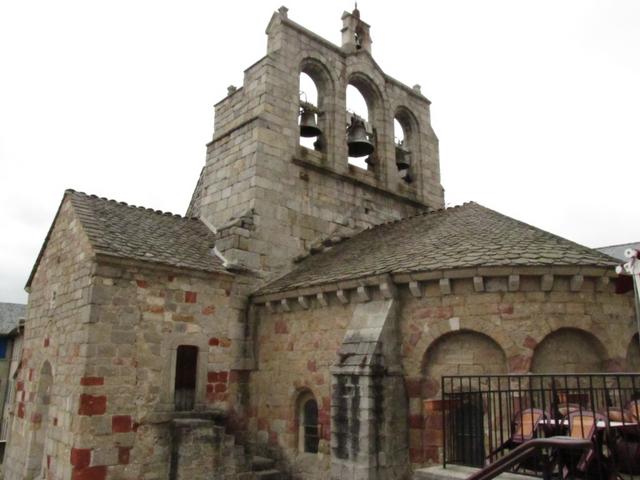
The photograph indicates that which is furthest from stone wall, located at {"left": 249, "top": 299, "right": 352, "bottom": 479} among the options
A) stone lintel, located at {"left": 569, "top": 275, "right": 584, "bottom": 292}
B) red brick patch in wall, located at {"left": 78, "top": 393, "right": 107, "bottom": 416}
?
stone lintel, located at {"left": 569, "top": 275, "right": 584, "bottom": 292}

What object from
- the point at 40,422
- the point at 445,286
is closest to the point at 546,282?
the point at 445,286

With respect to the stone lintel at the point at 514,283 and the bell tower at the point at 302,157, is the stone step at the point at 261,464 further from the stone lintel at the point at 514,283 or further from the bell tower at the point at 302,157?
the stone lintel at the point at 514,283

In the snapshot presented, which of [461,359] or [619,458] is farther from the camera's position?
[461,359]

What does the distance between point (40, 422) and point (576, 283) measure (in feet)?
35.4

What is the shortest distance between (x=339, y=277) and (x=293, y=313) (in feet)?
5.27

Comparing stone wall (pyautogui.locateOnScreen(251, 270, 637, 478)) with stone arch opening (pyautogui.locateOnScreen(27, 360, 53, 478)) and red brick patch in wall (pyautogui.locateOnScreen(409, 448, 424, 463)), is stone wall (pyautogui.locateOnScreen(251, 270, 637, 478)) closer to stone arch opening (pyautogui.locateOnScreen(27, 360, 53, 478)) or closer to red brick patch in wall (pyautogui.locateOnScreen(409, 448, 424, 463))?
red brick patch in wall (pyautogui.locateOnScreen(409, 448, 424, 463))

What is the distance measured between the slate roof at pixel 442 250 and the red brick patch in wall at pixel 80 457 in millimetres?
4317

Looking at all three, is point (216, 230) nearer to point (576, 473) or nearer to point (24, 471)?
point (24, 471)

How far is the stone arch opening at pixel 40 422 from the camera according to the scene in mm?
10758

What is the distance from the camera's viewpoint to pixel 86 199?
37.8 ft

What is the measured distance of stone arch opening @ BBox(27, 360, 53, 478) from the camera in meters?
10.8

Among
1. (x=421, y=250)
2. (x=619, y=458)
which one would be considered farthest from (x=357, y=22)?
(x=619, y=458)

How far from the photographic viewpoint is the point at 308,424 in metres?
10.1

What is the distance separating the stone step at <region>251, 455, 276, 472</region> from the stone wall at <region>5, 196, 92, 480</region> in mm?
3188
